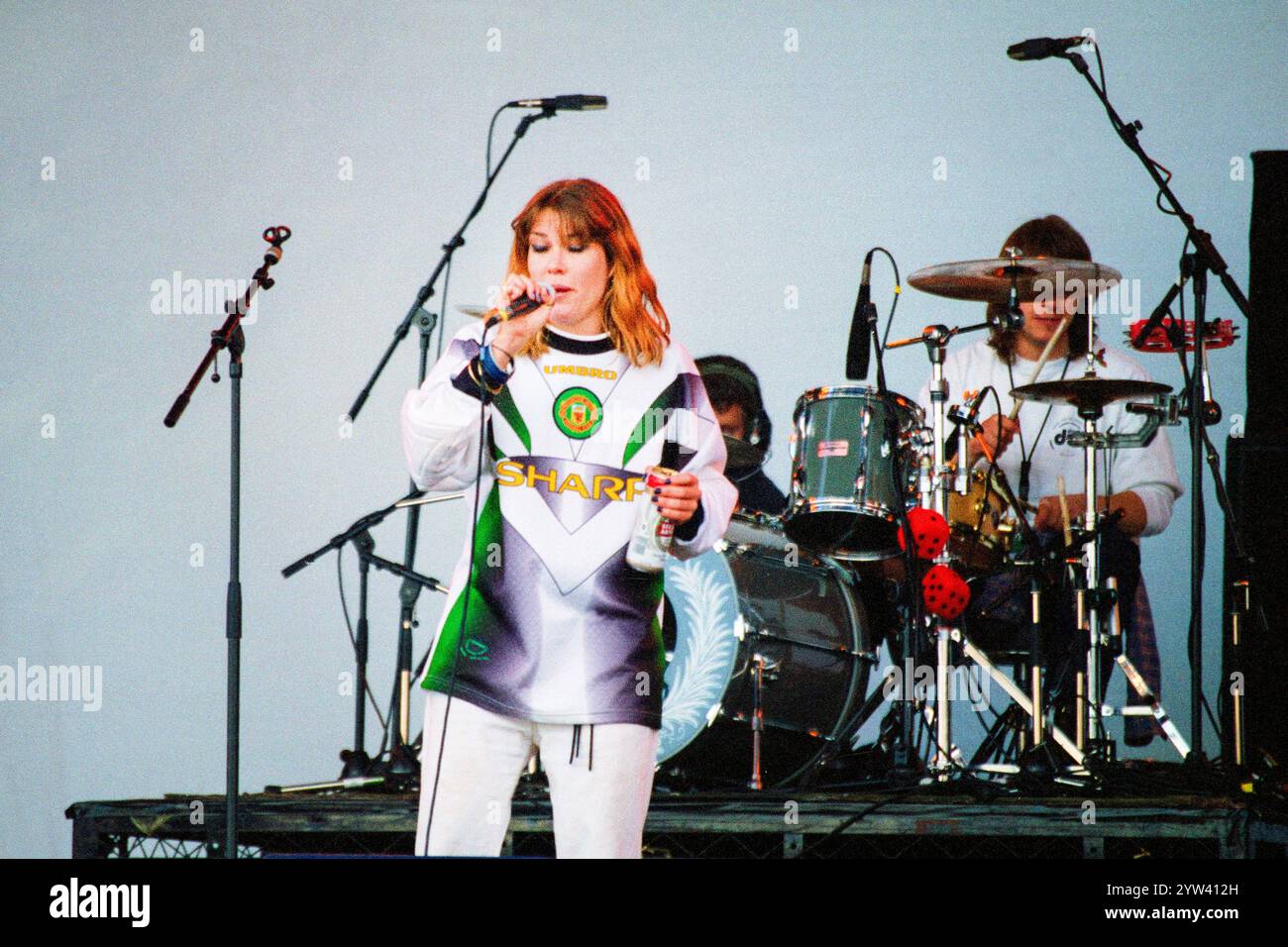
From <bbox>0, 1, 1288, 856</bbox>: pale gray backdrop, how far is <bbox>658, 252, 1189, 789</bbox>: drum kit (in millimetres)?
593

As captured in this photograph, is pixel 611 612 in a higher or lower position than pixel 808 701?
higher

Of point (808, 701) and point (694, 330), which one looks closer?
point (808, 701)

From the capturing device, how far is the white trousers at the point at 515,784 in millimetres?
2918

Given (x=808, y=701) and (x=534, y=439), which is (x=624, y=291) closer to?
(x=534, y=439)

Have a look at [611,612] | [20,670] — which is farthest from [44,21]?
[611,612]

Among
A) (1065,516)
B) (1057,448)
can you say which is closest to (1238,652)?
(1065,516)

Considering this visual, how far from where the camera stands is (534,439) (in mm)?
3113

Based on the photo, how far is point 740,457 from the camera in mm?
4812

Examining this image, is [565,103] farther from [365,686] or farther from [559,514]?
[559,514]

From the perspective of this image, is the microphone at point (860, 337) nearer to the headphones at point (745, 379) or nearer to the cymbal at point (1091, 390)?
the cymbal at point (1091, 390)

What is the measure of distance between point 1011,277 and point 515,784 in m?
2.52

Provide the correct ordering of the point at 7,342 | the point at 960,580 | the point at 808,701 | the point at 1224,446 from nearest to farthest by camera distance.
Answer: the point at 960,580 < the point at 808,701 < the point at 7,342 < the point at 1224,446
